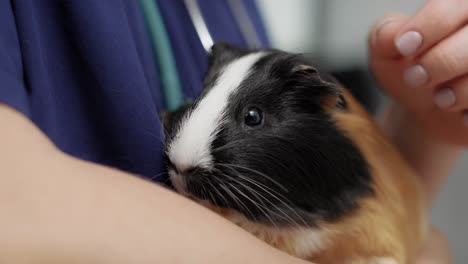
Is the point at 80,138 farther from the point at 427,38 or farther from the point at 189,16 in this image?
the point at 427,38

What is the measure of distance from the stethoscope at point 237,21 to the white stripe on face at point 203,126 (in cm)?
15

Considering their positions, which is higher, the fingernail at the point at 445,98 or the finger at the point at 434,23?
the finger at the point at 434,23

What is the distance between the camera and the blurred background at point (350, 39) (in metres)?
2.38

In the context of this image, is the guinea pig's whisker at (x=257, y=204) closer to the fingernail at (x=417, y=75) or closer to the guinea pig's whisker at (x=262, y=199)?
the guinea pig's whisker at (x=262, y=199)

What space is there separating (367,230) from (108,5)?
0.49 meters

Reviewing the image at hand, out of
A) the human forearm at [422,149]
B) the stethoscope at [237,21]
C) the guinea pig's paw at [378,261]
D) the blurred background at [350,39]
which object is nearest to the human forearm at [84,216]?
the guinea pig's paw at [378,261]

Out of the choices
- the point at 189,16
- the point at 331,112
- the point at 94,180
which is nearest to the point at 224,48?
the point at 189,16

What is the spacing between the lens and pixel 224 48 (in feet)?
2.77

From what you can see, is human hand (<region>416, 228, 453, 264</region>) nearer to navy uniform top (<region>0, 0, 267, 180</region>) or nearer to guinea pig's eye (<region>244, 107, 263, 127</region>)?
guinea pig's eye (<region>244, 107, 263, 127</region>)

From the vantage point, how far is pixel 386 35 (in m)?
0.85

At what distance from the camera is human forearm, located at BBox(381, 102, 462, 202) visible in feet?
3.53

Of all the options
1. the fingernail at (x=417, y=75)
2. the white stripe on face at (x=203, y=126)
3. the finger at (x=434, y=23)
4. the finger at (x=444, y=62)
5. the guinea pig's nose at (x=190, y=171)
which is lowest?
the guinea pig's nose at (x=190, y=171)

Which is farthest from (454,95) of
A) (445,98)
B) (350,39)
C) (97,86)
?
(350,39)

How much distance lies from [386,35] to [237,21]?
1.07ft
